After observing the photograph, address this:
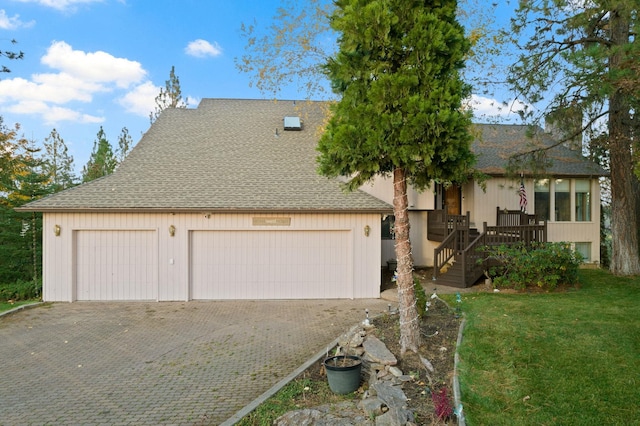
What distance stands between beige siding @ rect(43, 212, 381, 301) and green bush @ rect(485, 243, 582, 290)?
12.0 feet

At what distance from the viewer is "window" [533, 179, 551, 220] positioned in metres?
16.2

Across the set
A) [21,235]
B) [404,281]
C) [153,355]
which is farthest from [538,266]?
[21,235]

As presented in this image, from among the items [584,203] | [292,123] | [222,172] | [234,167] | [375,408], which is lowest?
[375,408]

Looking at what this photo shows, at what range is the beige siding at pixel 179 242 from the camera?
38.0 ft

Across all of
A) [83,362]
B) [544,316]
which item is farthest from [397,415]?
[83,362]

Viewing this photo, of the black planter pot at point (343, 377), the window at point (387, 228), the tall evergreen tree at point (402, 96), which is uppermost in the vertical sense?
the tall evergreen tree at point (402, 96)

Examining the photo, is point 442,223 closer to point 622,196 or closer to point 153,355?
point 622,196

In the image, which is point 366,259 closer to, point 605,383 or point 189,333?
point 189,333

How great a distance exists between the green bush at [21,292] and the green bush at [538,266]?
14410 millimetres

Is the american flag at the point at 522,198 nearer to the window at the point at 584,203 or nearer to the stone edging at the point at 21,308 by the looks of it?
the window at the point at 584,203

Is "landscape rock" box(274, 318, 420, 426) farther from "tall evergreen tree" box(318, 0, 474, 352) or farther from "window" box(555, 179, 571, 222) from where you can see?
"window" box(555, 179, 571, 222)

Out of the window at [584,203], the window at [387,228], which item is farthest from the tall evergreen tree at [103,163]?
the window at [584,203]

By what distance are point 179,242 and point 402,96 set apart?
852 centimetres

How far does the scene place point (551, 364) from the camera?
5504mm
